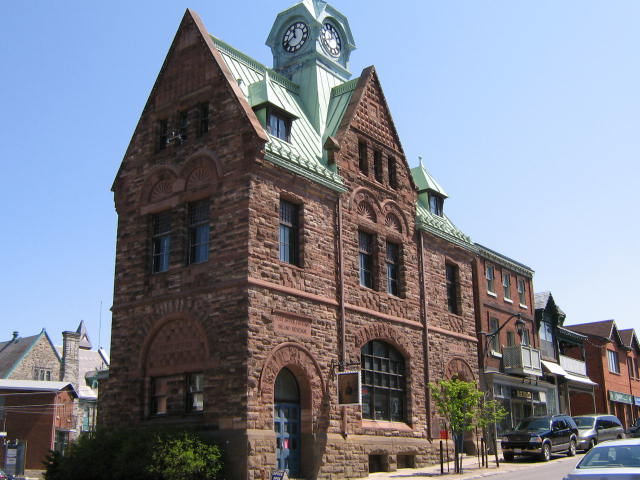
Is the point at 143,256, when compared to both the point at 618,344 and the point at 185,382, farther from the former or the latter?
the point at 618,344

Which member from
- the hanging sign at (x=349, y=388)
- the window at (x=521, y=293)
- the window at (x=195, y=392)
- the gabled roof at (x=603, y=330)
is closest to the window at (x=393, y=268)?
the hanging sign at (x=349, y=388)

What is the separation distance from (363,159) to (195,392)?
11.2 meters

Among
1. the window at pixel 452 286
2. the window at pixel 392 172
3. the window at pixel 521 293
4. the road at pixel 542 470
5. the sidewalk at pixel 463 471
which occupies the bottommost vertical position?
the sidewalk at pixel 463 471

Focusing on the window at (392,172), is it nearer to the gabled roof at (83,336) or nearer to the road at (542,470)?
the road at (542,470)

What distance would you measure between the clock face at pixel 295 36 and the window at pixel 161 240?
36.9ft

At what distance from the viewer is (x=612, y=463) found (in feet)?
40.5

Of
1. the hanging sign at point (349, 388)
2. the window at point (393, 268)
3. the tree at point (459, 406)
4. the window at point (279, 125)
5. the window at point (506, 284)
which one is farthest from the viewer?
the window at point (506, 284)

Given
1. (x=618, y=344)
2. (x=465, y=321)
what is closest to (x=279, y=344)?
(x=465, y=321)

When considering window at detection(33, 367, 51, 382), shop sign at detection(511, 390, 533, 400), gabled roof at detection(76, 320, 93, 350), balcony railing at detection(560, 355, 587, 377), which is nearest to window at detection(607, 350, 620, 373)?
balcony railing at detection(560, 355, 587, 377)

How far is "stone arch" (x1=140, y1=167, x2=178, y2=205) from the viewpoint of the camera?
24203 mm

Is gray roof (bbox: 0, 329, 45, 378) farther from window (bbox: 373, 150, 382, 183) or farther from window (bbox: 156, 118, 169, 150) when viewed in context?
window (bbox: 373, 150, 382, 183)

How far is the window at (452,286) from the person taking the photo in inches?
1227

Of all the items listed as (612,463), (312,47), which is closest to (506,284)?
(312,47)

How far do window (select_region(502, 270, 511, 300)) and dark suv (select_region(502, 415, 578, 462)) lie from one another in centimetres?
1055
